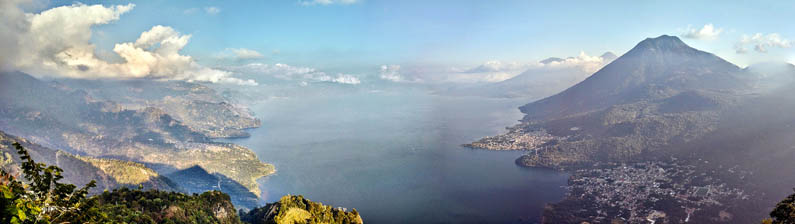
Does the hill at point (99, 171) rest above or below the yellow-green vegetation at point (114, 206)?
below

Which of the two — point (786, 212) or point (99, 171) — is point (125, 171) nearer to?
point (99, 171)

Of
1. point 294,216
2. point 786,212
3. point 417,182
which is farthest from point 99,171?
point 786,212

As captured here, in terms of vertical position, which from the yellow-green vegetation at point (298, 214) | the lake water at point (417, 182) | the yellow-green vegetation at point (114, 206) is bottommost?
the lake water at point (417, 182)

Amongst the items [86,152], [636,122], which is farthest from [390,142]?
[86,152]

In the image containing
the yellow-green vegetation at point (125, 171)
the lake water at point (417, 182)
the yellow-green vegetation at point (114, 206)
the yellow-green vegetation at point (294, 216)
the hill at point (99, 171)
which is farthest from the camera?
the yellow-green vegetation at point (125, 171)

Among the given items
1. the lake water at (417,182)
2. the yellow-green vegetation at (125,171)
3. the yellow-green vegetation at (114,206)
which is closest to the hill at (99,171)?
the yellow-green vegetation at (125,171)

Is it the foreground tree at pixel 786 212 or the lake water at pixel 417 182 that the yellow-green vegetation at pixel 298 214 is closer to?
the lake water at pixel 417 182
